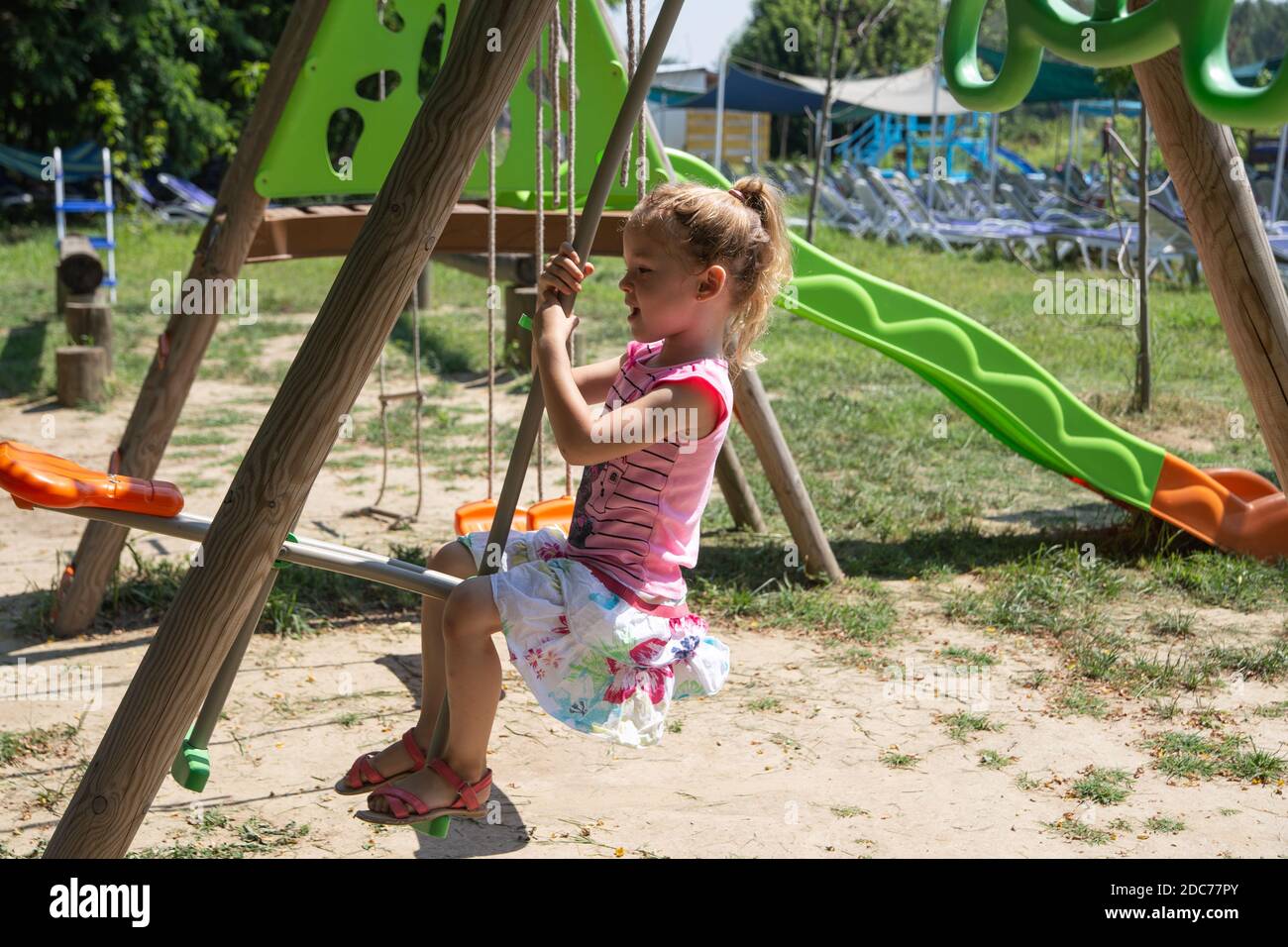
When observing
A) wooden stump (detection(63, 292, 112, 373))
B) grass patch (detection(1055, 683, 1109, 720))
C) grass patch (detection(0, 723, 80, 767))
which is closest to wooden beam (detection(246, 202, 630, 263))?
grass patch (detection(0, 723, 80, 767))

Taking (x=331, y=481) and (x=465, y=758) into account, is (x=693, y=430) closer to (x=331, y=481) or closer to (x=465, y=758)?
(x=465, y=758)

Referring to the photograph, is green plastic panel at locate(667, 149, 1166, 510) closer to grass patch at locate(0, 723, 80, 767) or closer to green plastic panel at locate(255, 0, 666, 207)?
green plastic panel at locate(255, 0, 666, 207)

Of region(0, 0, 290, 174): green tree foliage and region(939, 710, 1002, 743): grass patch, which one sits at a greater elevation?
region(0, 0, 290, 174): green tree foliage

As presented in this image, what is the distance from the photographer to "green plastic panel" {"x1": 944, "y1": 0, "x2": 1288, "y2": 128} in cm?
238

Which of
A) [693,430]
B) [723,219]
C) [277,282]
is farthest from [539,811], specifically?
[277,282]

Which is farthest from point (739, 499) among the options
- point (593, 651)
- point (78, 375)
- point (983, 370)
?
point (78, 375)

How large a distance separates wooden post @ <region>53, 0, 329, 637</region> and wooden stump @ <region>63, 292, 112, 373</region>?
470cm

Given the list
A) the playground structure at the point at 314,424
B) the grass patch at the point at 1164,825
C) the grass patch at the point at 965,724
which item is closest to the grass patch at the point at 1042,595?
the grass patch at the point at 965,724

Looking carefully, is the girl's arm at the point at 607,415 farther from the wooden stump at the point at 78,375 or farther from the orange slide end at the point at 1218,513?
the wooden stump at the point at 78,375

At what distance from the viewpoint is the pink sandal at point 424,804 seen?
2457 millimetres

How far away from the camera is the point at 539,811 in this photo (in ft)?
11.3

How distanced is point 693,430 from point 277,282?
1188 cm

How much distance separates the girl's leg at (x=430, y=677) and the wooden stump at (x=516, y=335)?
6.48 metres
